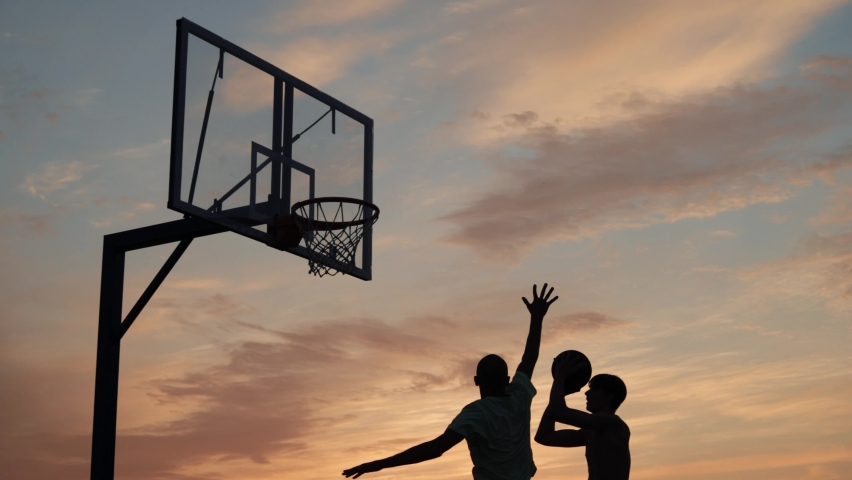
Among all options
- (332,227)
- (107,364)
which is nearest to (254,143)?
(332,227)

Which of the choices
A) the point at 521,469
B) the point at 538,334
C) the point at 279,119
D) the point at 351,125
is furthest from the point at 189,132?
the point at 521,469

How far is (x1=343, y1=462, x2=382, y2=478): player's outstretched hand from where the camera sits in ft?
15.9

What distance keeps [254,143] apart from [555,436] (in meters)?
6.28

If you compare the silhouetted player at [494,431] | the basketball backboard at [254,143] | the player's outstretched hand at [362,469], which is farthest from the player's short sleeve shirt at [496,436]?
the basketball backboard at [254,143]

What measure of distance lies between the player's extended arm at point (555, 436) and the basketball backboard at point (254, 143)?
5181mm

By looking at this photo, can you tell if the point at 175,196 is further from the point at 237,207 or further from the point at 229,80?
the point at 229,80

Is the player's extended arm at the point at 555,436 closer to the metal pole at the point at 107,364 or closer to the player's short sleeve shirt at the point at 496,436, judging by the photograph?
the player's short sleeve shirt at the point at 496,436

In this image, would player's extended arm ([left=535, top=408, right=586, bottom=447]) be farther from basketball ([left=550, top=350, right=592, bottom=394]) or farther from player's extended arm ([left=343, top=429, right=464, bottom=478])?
player's extended arm ([left=343, top=429, right=464, bottom=478])

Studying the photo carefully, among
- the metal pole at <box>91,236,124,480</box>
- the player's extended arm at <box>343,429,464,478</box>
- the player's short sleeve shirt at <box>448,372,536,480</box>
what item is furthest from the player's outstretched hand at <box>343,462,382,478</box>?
the metal pole at <box>91,236,124,480</box>

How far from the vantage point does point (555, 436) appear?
6391 millimetres

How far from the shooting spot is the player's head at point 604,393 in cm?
603

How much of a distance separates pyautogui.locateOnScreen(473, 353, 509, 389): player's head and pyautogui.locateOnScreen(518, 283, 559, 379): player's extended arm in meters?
0.51

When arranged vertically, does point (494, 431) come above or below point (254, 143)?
below

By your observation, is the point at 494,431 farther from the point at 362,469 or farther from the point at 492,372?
the point at 362,469
